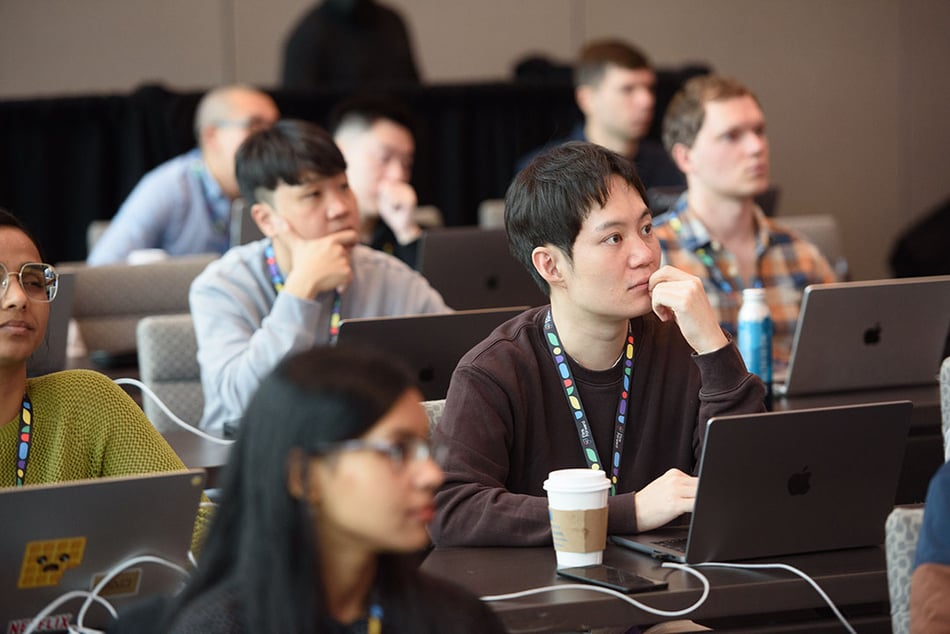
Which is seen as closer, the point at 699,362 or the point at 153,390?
the point at 699,362

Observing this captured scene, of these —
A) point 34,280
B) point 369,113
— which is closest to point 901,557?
point 34,280

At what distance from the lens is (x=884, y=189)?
7.64 meters

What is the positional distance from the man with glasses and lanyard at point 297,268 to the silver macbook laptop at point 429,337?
1.49ft

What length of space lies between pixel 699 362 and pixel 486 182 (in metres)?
3.86

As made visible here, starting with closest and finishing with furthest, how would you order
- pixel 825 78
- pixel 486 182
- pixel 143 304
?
pixel 143 304
pixel 486 182
pixel 825 78

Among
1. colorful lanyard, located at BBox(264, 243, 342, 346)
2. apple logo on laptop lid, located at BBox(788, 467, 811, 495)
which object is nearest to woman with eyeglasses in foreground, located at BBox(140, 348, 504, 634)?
apple logo on laptop lid, located at BBox(788, 467, 811, 495)

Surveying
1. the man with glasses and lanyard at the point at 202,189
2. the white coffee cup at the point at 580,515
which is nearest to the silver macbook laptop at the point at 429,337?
the white coffee cup at the point at 580,515

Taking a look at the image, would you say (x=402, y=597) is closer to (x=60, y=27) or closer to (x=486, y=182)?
(x=486, y=182)

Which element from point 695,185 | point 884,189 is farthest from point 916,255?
point 695,185

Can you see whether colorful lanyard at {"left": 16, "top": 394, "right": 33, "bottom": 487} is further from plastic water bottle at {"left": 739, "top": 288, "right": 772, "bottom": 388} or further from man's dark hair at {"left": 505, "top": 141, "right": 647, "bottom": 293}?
plastic water bottle at {"left": 739, "top": 288, "right": 772, "bottom": 388}

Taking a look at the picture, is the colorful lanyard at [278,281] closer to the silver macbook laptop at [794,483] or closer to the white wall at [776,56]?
the silver macbook laptop at [794,483]

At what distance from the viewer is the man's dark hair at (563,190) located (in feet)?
7.30

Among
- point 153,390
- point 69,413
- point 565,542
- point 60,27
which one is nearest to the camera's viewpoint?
point 565,542

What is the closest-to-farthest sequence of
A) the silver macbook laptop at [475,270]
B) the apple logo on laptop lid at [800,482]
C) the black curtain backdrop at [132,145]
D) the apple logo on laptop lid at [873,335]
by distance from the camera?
the apple logo on laptop lid at [800,482]
the apple logo on laptop lid at [873,335]
the silver macbook laptop at [475,270]
the black curtain backdrop at [132,145]
